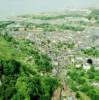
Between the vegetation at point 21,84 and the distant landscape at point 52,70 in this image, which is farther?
the distant landscape at point 52,70

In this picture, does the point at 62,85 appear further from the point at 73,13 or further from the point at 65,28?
the point at 73,13

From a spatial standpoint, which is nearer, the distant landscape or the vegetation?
the vegetation

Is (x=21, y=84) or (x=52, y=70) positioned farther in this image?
(x=52, y=70)

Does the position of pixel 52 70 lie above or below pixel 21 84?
below

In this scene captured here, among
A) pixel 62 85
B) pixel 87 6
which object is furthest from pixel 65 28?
pixel 62 85

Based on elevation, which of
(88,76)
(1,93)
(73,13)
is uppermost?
(1,93)

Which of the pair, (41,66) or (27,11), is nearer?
(41,66)

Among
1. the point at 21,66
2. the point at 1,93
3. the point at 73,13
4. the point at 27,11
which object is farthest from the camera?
the point at 73,13

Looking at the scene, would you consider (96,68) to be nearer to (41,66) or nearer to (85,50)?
(41,66)

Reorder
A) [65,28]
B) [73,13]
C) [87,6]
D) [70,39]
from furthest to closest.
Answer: [87,6]
[73,13]
[65,28]
[70,39]

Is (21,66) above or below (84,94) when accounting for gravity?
above
